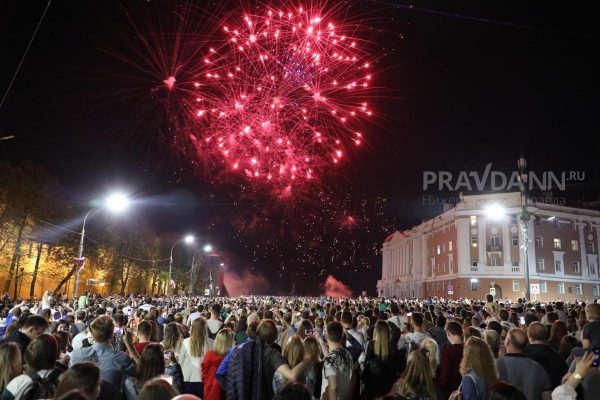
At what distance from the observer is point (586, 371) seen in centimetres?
511

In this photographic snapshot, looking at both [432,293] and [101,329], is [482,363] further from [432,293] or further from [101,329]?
[432,293]

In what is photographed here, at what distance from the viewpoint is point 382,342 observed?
7.62m

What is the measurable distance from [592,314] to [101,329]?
7.33m

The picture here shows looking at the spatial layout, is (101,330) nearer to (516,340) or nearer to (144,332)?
(144,332)

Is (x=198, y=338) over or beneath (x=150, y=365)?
over

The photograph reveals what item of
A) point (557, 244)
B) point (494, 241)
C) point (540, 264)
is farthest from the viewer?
point (557, 244)

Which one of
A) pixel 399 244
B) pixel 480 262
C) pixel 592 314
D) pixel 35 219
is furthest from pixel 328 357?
pixel 399 244

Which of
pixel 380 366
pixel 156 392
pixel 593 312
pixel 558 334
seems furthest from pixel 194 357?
pixel 558 334

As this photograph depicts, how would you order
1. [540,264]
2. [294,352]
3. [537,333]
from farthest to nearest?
[540,264] < [537,333] < [294,352]

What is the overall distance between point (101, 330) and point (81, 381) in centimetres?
243

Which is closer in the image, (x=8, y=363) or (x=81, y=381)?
(x=81, y=381)

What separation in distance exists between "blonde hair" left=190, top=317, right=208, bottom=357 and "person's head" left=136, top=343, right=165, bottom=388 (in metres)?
Answer: 1.98

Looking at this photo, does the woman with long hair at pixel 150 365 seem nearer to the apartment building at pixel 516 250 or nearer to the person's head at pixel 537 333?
the person's head at pixel 537 333

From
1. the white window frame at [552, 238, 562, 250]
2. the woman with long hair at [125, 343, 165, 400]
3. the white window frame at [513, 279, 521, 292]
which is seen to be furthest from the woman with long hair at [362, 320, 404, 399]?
the white window frame at [552, 238, 562, 250]
